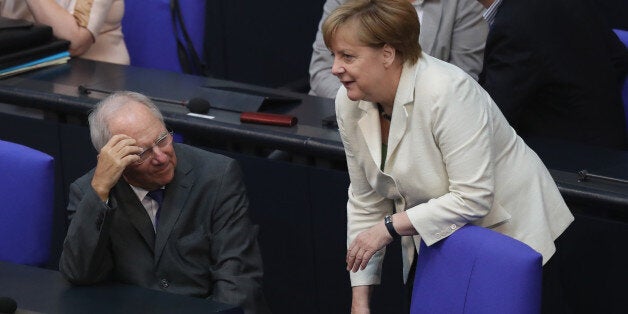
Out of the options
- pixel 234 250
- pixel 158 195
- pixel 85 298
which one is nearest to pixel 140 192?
pixel 158 195

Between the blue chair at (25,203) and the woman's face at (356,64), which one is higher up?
the woman's face at (356,64)

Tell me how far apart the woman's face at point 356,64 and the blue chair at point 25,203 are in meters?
0.94

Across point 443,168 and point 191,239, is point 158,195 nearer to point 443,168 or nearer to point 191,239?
point 191,239

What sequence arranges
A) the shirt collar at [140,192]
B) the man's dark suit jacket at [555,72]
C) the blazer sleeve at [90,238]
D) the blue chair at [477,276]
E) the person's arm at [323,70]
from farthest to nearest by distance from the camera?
the person's arm at [323,70] → the man's dark suit jacket at [555,72] → the shirt collar at [140,192] → the blazer sleeve at [90,238] → the blue chair at [477,276]

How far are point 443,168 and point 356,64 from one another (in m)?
0.30

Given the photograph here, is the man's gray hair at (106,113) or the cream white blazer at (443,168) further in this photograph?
the man's gray hair at (106,113)

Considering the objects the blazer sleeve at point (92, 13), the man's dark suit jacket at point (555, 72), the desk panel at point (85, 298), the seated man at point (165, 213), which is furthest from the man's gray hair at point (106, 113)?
the blazer sleeve at point (92, 13)

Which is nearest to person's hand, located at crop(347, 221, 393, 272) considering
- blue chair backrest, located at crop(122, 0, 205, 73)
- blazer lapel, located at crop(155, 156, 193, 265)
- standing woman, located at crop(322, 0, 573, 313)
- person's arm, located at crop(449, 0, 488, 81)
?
standing woman, located at crop(322, 0, 573, 313)

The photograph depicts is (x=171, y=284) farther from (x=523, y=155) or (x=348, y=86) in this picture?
(x=523, y=155)

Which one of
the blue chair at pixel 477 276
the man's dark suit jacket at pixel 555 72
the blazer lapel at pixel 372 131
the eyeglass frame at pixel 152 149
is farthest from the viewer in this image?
the man's dark suit jacket at pixel 555 72

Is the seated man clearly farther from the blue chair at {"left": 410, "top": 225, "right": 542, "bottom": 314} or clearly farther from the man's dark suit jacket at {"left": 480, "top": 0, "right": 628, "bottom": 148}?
the man's dark suit jacket at {"left": 480, "top": 0, "right": 628, "bottom": 148}

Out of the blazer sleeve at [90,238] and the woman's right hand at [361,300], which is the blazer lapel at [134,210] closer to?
the blazer sleeve at [90,238]

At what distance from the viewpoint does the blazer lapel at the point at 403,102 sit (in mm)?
2574

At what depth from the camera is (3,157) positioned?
3.15 m
